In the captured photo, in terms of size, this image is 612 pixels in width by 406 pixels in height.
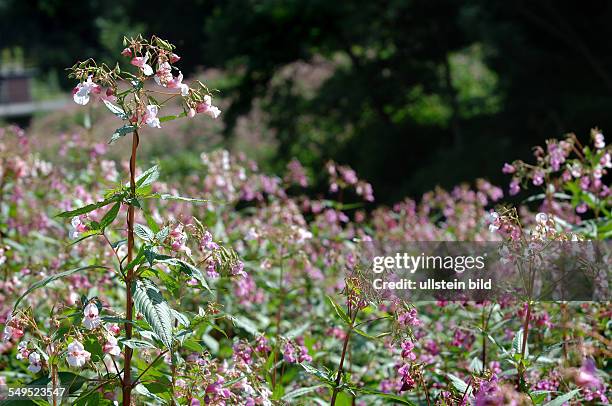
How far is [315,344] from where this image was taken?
12.0 ft

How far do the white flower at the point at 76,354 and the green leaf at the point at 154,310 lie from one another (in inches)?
6.9

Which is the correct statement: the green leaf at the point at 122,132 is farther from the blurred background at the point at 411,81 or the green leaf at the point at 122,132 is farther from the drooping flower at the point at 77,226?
the blurred background at the point at 411,81

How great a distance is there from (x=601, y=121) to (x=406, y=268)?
7.83m

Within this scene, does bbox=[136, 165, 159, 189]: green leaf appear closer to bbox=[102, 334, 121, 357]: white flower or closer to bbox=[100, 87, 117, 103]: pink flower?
bbox=[100, 87, 117, 103]: pink flower

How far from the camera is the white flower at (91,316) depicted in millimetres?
2262

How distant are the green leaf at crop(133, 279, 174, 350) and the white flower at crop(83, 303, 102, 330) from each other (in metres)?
0.11

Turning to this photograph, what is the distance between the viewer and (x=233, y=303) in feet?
14.4

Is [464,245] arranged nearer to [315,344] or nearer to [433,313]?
[433,313]

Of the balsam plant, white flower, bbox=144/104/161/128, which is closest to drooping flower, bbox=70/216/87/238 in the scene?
the balsam plant

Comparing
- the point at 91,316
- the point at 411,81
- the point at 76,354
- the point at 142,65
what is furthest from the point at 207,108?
the point at 411,81

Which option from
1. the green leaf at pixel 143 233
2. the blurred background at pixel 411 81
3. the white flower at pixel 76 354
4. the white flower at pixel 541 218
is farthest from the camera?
the blurred background at pixel 411 81

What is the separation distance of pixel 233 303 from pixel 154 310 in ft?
6.86

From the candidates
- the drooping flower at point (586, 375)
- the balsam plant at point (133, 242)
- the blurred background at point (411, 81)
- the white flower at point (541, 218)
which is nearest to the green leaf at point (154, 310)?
the balsam plant at point (133, 242)

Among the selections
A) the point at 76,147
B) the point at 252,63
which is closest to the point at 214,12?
the point at 252,63
